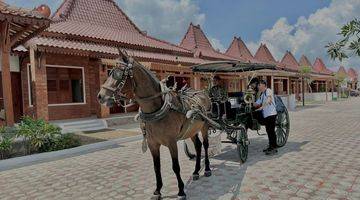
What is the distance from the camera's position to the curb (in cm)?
713

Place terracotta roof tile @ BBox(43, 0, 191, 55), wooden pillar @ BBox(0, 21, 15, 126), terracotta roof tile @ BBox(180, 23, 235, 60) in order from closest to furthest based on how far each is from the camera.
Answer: wooden pillar @ BBox(0, 21, 15, 126)
terracotta roof tile @ BBox(43, 0, 191, 55)
terracotta roof tile @ BBox(180, 23, 235, 60)

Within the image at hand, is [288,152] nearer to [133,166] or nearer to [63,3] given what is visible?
[133,166]

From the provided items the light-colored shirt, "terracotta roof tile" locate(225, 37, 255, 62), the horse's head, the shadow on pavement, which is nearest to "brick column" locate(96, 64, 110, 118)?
the shadow on pavement

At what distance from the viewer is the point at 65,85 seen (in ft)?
45.8

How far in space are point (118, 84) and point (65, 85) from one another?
11.1 metres

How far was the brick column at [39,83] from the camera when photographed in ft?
37.8

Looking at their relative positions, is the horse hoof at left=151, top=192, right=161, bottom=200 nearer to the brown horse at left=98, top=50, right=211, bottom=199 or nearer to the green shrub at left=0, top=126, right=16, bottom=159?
the brown horse at left=98, top=50, right=211, bottom=199

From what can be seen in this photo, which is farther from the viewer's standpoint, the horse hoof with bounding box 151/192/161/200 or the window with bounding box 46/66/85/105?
the window with bounding box 46/66/85/105

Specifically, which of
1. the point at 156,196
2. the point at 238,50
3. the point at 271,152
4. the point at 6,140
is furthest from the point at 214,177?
the point at 238,50

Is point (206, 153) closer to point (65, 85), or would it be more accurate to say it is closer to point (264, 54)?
point (65, 85)

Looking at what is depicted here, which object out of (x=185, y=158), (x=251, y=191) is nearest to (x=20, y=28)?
(x=185, y=158)

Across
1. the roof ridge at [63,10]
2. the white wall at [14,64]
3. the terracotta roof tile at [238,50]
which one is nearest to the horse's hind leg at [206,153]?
the white wall at [14,64]

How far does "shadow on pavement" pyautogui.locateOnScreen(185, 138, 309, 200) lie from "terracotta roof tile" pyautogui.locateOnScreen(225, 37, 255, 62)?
25.3 meters

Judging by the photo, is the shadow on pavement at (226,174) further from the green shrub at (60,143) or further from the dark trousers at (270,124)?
the green shrub at (60,143)
